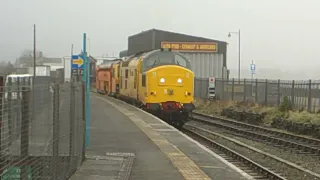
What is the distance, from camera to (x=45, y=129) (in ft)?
Answer: 22.0

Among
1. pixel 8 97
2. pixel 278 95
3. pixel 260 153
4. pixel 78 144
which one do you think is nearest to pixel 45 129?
pixel 8 97

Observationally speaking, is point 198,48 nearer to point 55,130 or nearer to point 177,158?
point 177,158

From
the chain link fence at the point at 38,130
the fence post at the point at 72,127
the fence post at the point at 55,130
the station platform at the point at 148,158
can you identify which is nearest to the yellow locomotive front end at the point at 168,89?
the station platform at the point at 148,158

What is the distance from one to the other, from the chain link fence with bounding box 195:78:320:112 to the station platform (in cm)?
986

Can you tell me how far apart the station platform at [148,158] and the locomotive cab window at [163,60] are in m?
5.31

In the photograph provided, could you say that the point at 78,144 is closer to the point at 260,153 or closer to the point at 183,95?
the point at 260,153

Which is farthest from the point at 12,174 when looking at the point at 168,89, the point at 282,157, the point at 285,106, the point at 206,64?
the point at 206,64

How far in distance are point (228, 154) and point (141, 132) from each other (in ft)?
11.8

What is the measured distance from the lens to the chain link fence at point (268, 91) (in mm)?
26453

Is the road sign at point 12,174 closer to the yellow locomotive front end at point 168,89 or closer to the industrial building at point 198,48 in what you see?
the yellow locomotive front end at point 168,89

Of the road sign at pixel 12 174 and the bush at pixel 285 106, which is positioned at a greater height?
the road sign at pixel 12 174

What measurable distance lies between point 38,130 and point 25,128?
0.74m

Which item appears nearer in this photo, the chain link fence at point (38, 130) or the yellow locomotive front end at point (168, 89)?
the chain link fence at point (38, 130)

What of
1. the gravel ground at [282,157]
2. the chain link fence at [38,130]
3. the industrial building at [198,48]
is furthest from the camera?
the industrial building at [198,48]
